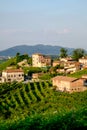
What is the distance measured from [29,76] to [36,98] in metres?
26.8

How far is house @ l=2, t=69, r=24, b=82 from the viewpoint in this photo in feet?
183

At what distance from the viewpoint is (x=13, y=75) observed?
56.9m

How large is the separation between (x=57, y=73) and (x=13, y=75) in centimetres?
744

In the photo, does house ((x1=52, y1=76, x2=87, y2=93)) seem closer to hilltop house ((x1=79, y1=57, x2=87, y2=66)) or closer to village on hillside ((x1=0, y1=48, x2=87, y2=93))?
village on hillside ((x1=0, y1=48, x2=87, y2=93))

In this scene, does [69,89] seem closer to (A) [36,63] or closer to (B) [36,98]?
(B) [36,98]

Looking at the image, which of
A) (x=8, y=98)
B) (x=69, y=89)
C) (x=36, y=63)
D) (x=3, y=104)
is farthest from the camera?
(x=36, y=63)

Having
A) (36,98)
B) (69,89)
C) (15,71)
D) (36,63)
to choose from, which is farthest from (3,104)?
(36,63)

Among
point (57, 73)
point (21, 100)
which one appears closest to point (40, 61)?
point (57, 73)

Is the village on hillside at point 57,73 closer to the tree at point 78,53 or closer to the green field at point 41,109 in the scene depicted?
the tree at point 78,53

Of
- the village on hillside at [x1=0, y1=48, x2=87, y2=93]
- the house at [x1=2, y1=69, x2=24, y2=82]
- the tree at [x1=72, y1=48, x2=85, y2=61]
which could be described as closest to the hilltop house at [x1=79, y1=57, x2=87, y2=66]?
the village on hillside at [x1=0, y1=48, x2=87, y2=93]

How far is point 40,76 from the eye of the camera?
2019 inches

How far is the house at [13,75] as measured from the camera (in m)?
55.8

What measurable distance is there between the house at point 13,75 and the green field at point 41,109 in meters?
11.6

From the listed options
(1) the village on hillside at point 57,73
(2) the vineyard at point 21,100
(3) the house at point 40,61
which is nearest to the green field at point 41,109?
(2) the vineyard at point 21,100
